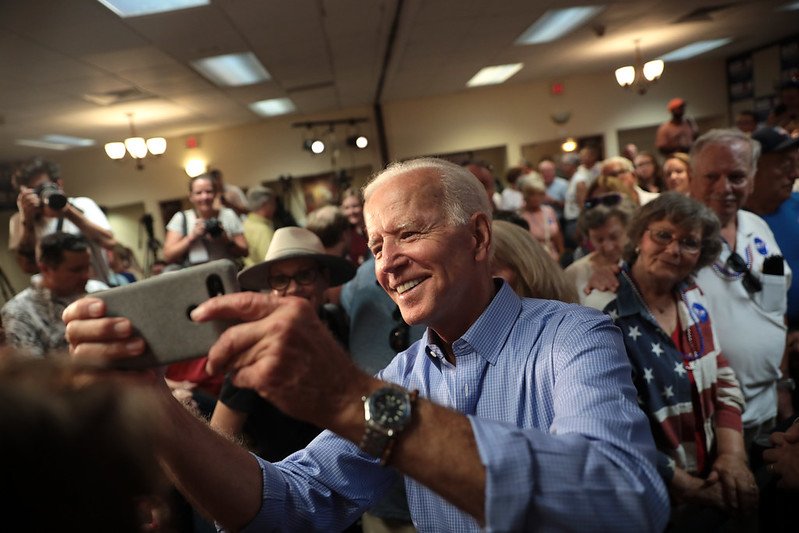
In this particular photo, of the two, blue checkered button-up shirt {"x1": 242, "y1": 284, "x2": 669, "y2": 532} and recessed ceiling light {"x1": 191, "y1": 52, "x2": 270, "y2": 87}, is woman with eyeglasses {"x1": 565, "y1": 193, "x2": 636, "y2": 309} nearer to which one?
blue checkered button-up shirt {"x1": 242, "y1": 284, "x2": 669, "y2": 532}

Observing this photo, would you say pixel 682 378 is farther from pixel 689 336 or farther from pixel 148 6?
pixel 148 6

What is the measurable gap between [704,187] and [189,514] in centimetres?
254

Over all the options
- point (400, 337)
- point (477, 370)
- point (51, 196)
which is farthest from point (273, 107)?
point (477, 370)

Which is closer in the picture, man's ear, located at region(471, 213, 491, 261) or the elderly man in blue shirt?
the elderly man in blue shirt

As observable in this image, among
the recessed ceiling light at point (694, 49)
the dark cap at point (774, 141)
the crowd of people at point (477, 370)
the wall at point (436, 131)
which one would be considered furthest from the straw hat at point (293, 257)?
the recessed ceiling light at point (694, 49)

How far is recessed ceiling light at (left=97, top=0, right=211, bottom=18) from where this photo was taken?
13.7ft

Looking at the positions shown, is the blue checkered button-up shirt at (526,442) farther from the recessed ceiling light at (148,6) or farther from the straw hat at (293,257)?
the recessed ceiling light at (148,6)

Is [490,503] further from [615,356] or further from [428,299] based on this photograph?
[428,299]

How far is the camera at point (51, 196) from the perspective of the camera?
347 cm

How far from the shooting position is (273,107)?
31.8 feet

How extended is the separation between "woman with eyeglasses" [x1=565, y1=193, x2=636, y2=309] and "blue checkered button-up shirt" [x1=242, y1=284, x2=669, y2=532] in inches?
55.8

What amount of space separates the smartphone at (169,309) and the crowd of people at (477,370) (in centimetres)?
2

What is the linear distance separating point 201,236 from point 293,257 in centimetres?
196

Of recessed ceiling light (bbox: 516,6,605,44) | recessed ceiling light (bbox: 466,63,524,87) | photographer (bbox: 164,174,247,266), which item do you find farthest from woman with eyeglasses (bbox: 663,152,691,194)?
recessed ceiling light (bbox: 466,63,524,87)
